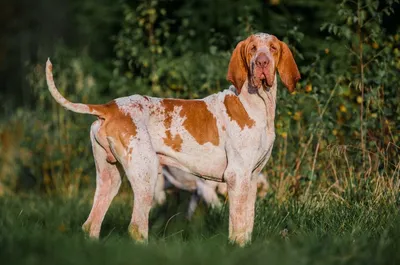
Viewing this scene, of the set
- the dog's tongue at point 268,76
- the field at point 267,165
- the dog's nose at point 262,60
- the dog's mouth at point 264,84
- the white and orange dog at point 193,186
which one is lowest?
the white and orange dog at point 193,186

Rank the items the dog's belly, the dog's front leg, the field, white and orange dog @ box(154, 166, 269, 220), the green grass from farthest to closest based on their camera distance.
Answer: white and orange dog @ box(154, 166, 269, 220)
the dog's belly
the dog's front leg
the field
the green grass

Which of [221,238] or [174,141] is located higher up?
[174,141]

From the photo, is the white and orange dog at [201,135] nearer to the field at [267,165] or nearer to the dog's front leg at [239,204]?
the dog's front leg at [239,204]

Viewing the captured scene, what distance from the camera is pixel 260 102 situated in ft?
17.2

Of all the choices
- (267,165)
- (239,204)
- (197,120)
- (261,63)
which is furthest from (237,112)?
(267,165)

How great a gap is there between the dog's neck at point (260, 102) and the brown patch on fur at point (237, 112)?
0.10 ft

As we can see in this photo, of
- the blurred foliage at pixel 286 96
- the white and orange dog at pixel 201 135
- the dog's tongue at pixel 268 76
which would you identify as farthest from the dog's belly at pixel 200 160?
the blurred foliage at pixel 286 96

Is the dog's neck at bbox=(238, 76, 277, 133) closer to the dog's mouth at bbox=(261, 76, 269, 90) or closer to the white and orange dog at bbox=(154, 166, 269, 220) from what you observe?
the dog's mouth at bbox=(261, 76, 269, 90)

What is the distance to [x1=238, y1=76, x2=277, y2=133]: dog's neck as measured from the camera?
521 centimetres

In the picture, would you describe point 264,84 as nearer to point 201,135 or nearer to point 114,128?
point 201,135

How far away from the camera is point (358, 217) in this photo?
5527 mm

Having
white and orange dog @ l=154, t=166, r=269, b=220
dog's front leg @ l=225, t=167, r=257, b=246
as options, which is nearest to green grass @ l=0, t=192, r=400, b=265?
dog's front leg @ l=225, t=167, r=257, b=246

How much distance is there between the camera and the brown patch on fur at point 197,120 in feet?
17.0

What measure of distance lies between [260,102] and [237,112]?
185mm
